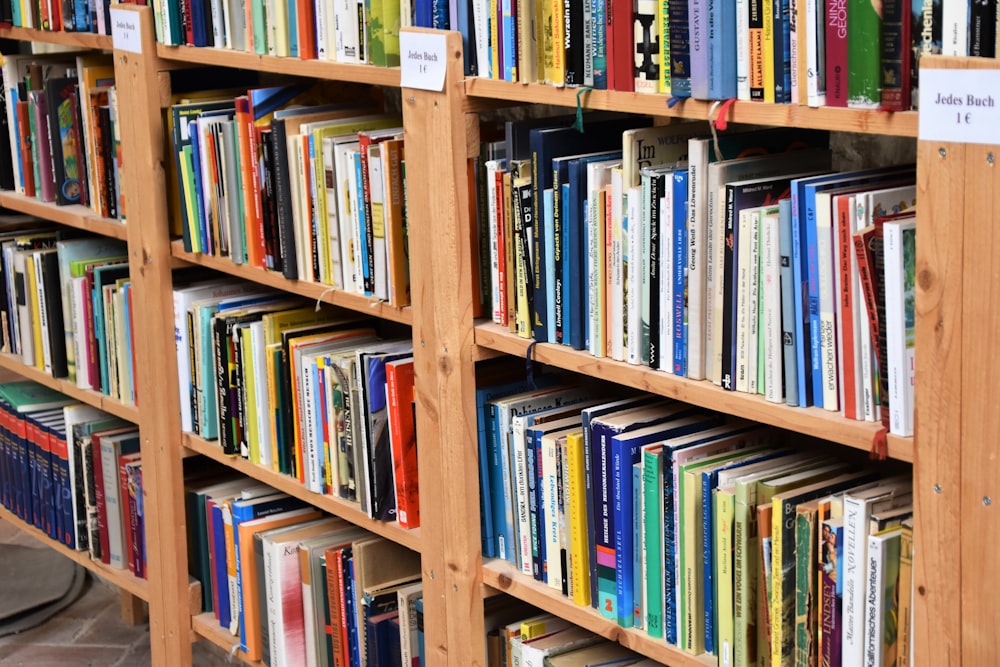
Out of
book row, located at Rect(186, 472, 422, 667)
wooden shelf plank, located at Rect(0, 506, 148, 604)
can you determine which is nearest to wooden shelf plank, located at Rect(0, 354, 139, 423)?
book row, located at Rect(186, 472, 422, 667)

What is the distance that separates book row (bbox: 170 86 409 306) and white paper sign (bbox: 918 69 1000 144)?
949 mm

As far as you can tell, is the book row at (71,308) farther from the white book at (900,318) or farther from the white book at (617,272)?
the white book at (900,318)

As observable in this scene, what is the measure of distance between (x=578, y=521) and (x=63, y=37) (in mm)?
1590

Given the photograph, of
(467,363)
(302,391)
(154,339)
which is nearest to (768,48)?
(467,363)

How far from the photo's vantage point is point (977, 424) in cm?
137

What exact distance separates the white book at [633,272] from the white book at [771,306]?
193mm

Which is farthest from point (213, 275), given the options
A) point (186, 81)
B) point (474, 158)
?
point (474, 158)

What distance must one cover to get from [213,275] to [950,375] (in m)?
1.85

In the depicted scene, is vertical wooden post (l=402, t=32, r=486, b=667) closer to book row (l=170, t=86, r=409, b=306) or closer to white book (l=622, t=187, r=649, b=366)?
book row (l=170, t=86, r=409, b=306)

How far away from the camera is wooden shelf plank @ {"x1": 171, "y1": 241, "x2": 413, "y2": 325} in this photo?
2.16 m

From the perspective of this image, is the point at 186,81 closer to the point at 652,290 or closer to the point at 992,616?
the point at 652,290

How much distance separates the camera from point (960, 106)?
4.25 ft

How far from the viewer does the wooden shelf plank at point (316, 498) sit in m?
2.23

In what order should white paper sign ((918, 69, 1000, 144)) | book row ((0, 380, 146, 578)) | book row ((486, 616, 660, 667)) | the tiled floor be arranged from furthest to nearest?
1. the tiled floor
2. book row ((0, 380, 146, 578))
3. book row ((486, 616, 660, 667))
4. white paper sign ((918, 69, 1000, 144))
